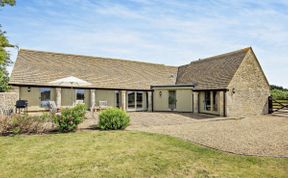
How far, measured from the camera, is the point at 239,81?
21.8 metres

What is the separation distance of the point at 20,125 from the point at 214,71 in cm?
2031

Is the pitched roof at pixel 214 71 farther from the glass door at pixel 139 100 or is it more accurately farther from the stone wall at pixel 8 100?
the stone wall at pixel 8 100

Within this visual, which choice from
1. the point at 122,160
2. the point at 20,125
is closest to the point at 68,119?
the point at 20,125

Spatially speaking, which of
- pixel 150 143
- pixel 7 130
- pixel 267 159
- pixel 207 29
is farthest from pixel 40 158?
pixel 207 29

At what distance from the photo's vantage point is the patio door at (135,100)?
87.6 ft

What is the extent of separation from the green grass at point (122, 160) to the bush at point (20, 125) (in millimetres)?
1357

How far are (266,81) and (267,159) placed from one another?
19.2 metres

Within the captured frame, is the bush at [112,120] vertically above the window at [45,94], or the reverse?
the window at [45,94]

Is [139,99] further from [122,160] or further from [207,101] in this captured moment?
[122,160]

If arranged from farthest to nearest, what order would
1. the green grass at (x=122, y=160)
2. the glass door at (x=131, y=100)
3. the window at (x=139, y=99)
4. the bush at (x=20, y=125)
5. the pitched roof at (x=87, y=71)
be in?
the window at (x=139, y=99)
the glass door at (x=131, y=100)
the pitched roof at (x=87, y=71)
the bush at (x=20, y=125)
the green grass at (x=122, y=160)

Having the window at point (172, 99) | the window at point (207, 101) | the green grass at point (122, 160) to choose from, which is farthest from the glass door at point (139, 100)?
the green grass at point (122, 160)

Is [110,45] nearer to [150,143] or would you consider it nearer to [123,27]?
[123,27]

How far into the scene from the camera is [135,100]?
2706 cm

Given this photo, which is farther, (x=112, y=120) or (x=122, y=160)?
(x=112, y=120)
